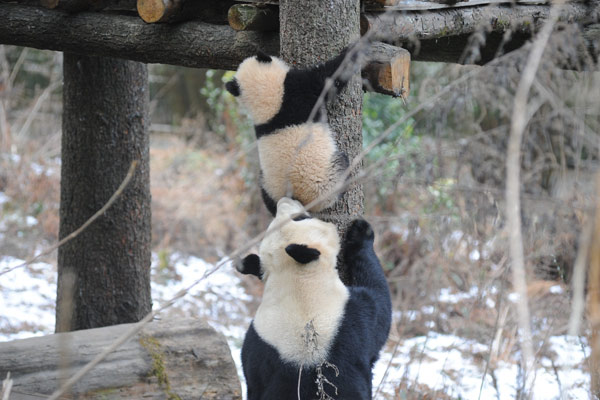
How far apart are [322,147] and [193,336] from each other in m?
1.28

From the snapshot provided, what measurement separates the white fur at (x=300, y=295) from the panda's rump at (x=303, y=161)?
0.20m

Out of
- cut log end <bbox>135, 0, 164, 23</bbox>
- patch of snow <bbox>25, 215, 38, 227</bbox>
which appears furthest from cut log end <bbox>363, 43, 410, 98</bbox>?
patch of snow <bbox>25, 215, 38, 227</bbox>

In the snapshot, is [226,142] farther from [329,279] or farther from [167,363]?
[329,279]

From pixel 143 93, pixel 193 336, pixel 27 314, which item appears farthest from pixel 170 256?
pixel 193 336

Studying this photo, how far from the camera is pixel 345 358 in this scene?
7.31ft

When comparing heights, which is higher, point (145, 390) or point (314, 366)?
point (314, 366)

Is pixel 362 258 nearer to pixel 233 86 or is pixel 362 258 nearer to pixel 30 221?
pixel 233 86

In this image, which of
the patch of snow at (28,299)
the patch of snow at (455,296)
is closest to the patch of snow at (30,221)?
the patch of snow at (28,299)

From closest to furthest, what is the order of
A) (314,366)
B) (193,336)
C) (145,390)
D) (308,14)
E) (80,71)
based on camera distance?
(314,366)
(308,14)
(145,390)
(193,336)
(80,71)

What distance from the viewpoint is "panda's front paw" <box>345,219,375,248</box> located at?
8.41ft

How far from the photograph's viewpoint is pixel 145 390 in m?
2.91

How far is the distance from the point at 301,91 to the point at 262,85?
0.17 metres

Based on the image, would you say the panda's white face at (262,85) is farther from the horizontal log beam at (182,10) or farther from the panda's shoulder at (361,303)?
the panda's shoulder at (361,303)

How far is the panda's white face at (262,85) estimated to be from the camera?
257cm
